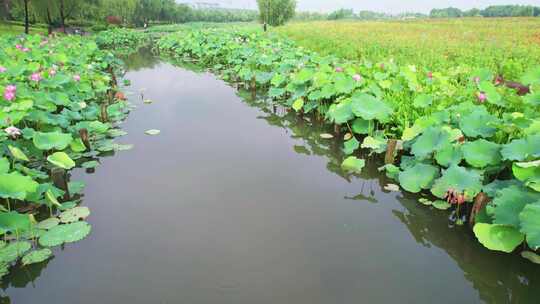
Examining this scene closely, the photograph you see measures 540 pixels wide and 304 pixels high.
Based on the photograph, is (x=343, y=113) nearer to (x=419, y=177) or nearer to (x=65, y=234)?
(x=419, y=177)

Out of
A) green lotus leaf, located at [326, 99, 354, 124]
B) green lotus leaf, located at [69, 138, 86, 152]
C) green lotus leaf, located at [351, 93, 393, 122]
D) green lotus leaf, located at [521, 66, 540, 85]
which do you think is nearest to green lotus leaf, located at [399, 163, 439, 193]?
green lotus leaf, located at [351, 93, 393, 122]

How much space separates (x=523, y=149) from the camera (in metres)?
2.49

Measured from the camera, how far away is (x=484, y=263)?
2.38 metres

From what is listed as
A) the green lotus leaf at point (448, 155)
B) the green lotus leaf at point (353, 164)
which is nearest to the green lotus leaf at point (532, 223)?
the green lotus leaf at point (448, 155)

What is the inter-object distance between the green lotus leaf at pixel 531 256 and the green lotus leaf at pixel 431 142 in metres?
1.01

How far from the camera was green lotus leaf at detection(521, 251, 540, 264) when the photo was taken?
230cm

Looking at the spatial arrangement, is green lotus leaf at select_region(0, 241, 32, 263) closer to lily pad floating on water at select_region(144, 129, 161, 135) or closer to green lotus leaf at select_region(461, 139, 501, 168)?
lily pad floating on water at select_region(144, 129, 161, 135)

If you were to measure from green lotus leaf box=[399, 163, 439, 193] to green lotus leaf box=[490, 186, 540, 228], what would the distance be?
784mm

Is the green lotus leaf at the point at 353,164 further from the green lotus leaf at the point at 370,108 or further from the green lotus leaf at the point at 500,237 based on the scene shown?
the green lotus leaf at the point at 500,237

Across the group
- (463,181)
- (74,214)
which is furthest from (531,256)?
(74,214)

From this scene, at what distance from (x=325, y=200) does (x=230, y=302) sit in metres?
1.49

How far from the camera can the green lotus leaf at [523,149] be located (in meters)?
2.45

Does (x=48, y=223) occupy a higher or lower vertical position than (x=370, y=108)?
lower

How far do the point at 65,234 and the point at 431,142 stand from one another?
3097mm
